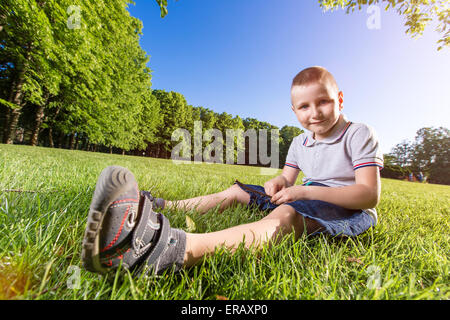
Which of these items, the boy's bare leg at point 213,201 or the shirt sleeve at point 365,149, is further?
the boy's bare leg at point 213,201

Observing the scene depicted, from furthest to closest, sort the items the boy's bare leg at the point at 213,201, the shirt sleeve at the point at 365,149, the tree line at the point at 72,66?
the tree line at the point at 72,66
the boy's bare leg at the point at 213,201
the shirt sleeve at the point at 365,149

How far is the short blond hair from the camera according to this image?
1511 millimetres

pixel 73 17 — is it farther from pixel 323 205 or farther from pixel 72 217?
pixel 323 205

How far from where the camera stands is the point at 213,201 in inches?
67.5

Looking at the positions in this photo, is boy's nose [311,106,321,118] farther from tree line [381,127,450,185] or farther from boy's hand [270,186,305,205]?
tree line [381,127,450,185]

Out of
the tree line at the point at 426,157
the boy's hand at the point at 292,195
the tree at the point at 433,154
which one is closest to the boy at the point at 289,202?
the boy's hand at the point at 292,195

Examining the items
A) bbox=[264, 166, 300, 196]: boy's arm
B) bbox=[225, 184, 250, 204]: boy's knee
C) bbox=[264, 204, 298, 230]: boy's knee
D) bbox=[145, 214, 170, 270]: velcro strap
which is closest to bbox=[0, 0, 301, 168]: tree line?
bbox=[225, 184, 250, 204]: boy's knee

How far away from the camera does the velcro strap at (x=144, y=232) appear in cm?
74

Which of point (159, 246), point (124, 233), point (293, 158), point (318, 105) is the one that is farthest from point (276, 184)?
point (124, 233)

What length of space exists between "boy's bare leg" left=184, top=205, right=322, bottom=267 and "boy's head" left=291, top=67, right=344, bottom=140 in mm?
743

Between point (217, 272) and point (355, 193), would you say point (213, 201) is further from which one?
point (355, 193)

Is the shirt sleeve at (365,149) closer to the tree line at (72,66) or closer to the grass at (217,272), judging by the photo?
the grass at (217,272)

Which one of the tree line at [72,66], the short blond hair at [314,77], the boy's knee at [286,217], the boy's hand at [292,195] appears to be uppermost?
the tree line at [72,66]
